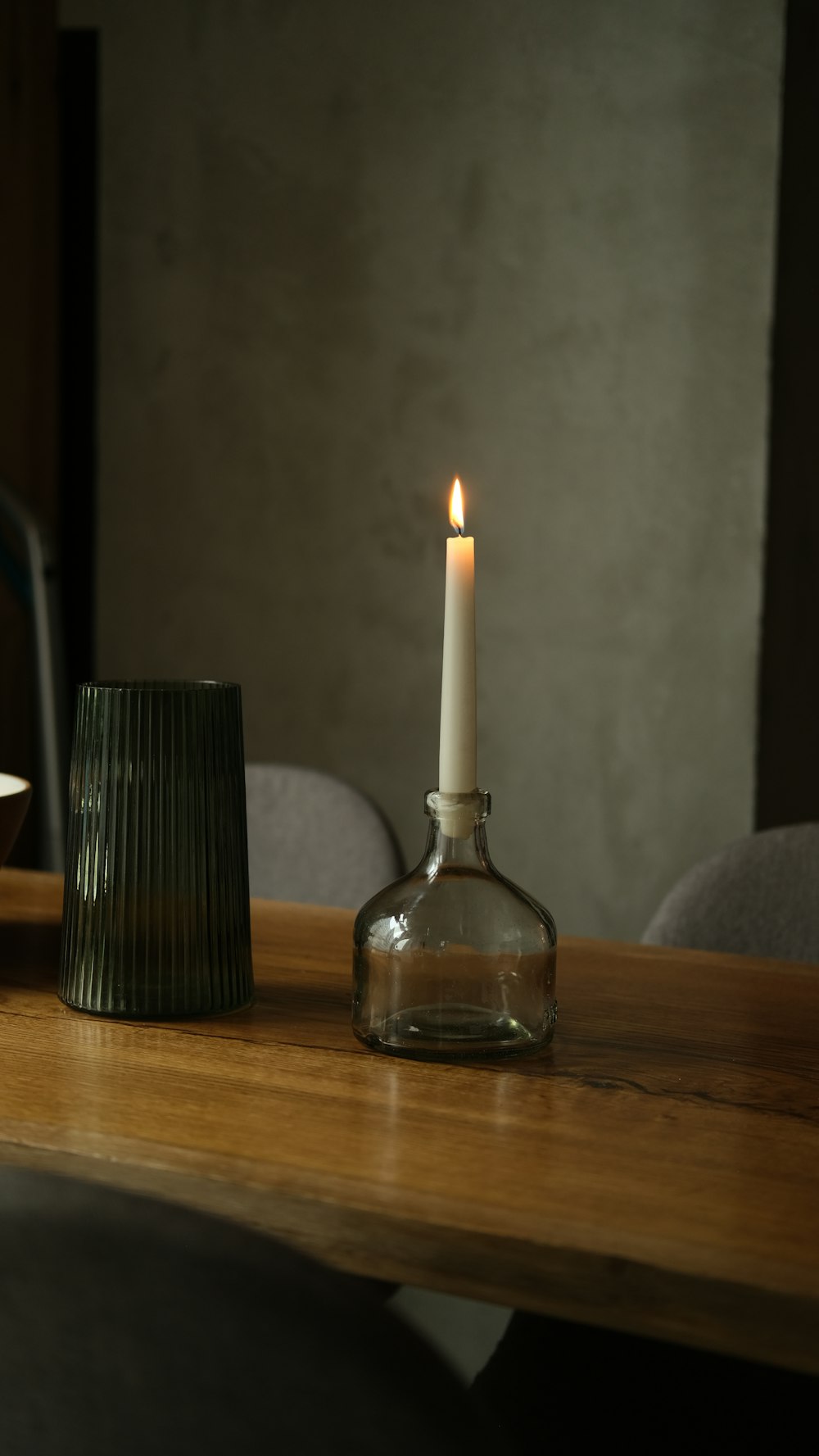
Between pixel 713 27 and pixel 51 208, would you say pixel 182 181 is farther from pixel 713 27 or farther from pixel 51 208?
pixel 713 27

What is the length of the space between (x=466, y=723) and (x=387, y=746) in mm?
2131

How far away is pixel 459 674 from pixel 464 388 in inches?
83.8

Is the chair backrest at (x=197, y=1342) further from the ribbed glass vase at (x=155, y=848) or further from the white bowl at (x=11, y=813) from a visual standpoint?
the white bowl at (x=11, y=813)

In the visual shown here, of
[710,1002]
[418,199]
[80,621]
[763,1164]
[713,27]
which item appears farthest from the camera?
[80,621]

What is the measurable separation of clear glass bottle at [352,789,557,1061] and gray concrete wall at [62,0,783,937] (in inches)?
79.1

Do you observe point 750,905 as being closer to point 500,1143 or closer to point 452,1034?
point 452,1034

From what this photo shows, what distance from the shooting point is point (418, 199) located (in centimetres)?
273

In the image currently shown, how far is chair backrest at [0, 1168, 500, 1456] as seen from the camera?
0.36m

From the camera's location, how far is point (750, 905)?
1292 millimetres

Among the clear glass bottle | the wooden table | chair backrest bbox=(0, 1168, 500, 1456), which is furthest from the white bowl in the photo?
chair backrest bbox=(0, 1168, 500, 1456)

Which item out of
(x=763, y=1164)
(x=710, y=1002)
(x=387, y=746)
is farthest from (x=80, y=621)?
(x=763, y=1164)

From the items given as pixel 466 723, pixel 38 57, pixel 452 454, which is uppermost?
pixel 38 57

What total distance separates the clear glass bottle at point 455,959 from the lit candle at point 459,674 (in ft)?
0.05

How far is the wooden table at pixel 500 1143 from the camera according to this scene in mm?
526
